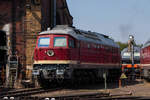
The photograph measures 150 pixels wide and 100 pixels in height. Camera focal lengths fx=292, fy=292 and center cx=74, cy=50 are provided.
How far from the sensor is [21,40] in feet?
77.6

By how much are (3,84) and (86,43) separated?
728 centimetres

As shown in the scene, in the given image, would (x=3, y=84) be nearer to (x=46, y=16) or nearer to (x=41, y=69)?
(x=41, y=69)

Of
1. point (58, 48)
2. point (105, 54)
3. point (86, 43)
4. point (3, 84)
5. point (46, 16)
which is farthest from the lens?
point (46, 16)

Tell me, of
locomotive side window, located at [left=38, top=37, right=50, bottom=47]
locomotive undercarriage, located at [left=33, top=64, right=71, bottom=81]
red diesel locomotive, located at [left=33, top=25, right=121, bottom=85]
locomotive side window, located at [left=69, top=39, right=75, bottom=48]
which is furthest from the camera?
locomotive side window, located at [left=38, top=37, right=50, bottom=47]

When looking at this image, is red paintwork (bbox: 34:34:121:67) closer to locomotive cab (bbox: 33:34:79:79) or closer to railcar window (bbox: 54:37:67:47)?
locomotive cab (bbox: 33:34:79:79)

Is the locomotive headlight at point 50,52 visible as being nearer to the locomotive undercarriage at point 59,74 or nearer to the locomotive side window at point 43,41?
the locomotive side window at point 43,41

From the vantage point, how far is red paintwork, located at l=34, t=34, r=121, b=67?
18.3 m

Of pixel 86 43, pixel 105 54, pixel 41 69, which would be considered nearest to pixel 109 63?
pixel 105 54

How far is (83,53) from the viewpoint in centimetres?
2025

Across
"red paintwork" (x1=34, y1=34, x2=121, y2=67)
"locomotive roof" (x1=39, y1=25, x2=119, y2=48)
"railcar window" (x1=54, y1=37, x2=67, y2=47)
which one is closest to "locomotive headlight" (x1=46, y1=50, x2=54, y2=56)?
"red paintwork" (x1=34, y1=34, x2=121, y2=67)

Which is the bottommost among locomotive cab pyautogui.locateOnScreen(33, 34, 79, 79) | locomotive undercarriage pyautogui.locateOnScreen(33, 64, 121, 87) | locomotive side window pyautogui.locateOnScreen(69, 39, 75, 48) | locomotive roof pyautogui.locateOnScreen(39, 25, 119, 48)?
locomotive undercarriage pyautogui.locateOnScreen(33, 64, 121, 87)

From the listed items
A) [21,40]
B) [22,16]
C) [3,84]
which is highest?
[22,16]

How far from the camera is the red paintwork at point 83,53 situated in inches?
722

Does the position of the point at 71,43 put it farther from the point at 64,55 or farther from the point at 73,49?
the point at 64,55
